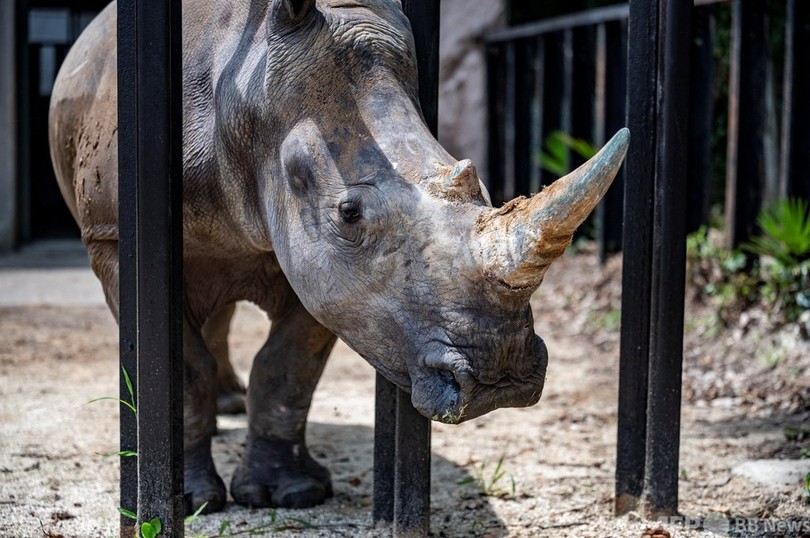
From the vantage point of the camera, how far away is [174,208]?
3.09 meters

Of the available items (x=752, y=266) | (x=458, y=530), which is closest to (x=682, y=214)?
(x=458, y=530)

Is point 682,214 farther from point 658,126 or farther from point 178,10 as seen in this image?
point 178,10

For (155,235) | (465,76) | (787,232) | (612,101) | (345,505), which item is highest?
(465,76)

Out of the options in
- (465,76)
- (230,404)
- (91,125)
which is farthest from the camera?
(465,76)

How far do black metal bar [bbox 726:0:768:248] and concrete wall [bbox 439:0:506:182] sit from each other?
366cm

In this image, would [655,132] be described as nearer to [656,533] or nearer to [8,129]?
[656,533]

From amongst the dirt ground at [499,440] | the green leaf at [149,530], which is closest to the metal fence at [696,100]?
the dirt ground at [499,440]

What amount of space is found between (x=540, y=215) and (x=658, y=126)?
1030mm

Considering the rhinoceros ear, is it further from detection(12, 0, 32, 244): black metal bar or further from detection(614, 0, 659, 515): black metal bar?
detection(12, 0, 32, 244): black metal bar

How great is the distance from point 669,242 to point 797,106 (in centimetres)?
350

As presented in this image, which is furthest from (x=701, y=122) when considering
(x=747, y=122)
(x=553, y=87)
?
(x=553, y=87)

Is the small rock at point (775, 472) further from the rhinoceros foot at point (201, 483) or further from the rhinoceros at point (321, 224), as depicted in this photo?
the rhinoceros foot at point (201, 483)

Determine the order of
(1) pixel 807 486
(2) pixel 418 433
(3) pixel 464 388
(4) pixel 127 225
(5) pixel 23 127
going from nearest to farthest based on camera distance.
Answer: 1. (3) pixel 464 388
2. (4) pixel 127 225
3. (2) pixel 418 433
4. (1) pixel 807 486
5. (5) pixel 23 127

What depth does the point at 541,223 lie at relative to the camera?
2.65 m
